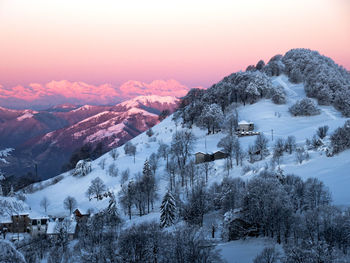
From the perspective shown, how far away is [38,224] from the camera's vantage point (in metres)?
49.1

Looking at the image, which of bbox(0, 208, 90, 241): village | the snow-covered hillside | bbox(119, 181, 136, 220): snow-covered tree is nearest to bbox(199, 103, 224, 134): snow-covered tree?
the snow-covered hillside

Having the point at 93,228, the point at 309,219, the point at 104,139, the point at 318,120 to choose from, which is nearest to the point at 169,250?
the point at 309,219

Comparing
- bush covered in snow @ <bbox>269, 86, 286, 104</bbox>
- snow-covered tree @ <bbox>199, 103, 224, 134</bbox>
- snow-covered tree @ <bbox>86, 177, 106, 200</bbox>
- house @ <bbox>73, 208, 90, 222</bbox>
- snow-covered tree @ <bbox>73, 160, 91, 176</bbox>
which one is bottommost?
house @ <bbox>73, 208, 90, 222</bbox>

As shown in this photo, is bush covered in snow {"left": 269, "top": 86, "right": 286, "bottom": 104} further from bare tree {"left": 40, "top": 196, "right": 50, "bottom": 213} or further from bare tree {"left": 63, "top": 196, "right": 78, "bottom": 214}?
bare tree {"left": 40, "top": 196, "right": 50, "bottom": 213}

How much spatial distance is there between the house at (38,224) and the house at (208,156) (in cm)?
2677

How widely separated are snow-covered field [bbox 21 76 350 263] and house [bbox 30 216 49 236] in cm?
598

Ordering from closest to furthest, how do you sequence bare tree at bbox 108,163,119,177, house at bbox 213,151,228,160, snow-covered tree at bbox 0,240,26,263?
snow-covered tree at bbox 0,240,26,263
house at bbox 213,151,228,160
bare tree at bbox 108,163,119,177

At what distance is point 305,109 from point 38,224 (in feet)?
193

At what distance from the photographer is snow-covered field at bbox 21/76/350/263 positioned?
35.8 metres

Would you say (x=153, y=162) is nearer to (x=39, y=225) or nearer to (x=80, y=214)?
(x=80, y=214)

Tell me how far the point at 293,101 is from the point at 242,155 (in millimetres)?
38790

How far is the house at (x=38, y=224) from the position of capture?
48.4 m

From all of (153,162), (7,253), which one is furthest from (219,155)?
(7,253)

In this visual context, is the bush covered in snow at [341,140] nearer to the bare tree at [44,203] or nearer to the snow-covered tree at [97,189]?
the snow-covered tree at [97,189]
